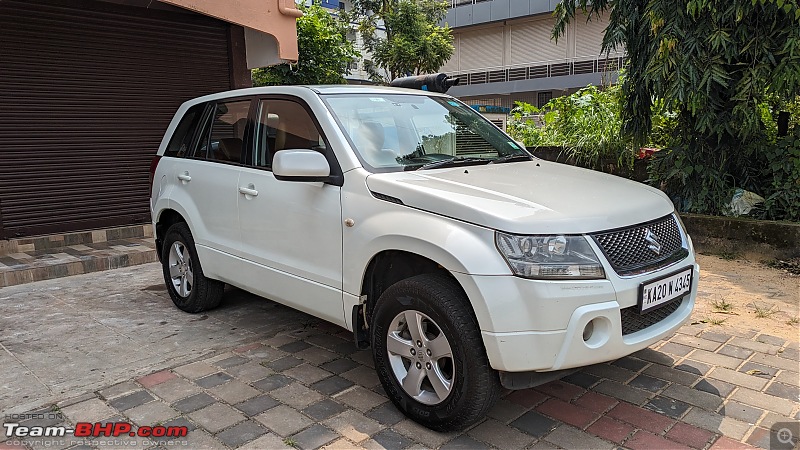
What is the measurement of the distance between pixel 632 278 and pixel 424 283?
954 millimetres

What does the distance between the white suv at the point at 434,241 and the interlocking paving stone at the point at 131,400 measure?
3.10ft

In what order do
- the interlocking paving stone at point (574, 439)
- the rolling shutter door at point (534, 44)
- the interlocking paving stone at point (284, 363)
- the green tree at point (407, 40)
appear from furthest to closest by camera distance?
1. the rolling shutter door at point (534, 44)
2. the green tree at point (407, 40)
3. the interlocking paving stone at point (284, 363)
4. the interlocking paving stone at point (574, 439)

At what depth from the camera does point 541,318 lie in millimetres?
2512

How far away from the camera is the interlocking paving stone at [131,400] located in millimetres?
3160

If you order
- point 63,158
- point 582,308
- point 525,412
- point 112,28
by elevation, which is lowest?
point 525,412

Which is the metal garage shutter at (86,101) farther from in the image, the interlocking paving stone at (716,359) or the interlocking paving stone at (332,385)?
the interlocking paving stone at (716,359)

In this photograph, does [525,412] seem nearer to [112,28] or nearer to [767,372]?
[767,372]

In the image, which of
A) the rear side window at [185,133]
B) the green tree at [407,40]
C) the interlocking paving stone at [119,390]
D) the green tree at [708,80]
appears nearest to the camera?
the interlocking paving stone at [119,390]

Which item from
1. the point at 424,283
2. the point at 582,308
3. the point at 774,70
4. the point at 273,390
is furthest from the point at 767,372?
the point at 774,70

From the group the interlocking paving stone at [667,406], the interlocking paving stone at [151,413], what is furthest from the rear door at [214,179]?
the interlocking paving stone at [667,406]

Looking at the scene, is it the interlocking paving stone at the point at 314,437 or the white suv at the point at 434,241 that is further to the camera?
the interlocking paving stone at the point at 314,437

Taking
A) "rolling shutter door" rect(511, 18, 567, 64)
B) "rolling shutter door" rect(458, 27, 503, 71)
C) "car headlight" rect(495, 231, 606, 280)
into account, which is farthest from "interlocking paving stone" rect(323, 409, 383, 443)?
"rolling shutter door" rect(458, 27, 503, 71)

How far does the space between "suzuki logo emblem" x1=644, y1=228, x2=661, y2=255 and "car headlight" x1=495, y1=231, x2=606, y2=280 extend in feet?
1.40

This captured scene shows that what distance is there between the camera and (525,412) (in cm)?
304
